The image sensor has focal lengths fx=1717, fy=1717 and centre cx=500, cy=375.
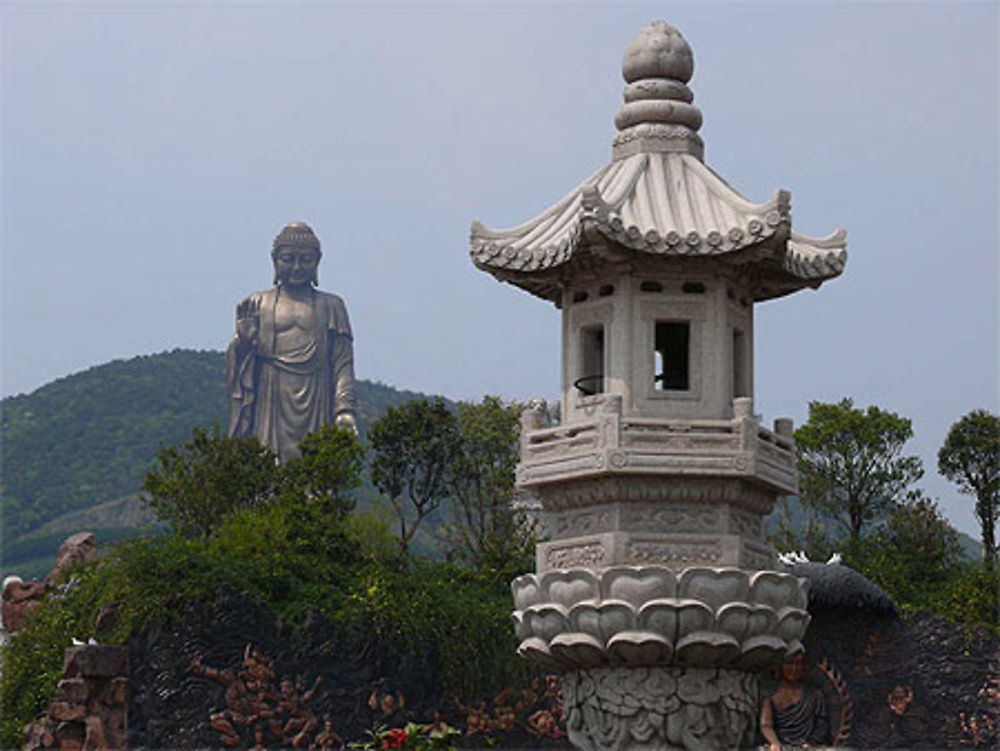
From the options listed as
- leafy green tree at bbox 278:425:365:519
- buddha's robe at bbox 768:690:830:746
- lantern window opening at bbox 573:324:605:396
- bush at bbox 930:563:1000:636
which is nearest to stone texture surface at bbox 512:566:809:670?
lantern window opening at bbox 573:324:605:396

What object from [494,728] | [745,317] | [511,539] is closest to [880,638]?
[494,728]

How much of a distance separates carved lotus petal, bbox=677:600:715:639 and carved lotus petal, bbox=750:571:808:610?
0.28 metres

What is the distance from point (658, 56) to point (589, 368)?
1.75m

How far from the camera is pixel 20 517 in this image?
5091 cm

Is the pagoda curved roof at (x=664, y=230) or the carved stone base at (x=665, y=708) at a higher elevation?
the pagoda curved roof at (x=664, y=230)

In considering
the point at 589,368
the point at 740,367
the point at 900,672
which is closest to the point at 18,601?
the point at 900,672

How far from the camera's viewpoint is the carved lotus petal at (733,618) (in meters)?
8.29

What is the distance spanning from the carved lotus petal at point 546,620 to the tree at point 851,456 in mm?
14520

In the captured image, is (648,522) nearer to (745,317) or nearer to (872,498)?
(745,317)

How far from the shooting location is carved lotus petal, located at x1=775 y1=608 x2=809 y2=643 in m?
8.50

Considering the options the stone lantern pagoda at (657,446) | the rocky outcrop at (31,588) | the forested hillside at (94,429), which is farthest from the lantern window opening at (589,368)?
the forested hillside at (94,429)

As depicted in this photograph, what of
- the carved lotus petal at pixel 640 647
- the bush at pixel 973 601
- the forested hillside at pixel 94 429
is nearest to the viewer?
the carved lotus petal at pixel 640 647

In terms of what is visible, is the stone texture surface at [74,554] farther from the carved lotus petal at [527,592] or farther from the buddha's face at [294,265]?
the buddha's face at [294,265]

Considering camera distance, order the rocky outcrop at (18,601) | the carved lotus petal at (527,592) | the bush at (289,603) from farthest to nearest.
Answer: the rocky outcrop at (18,601) < the bush at (289,603) < the carved lotus petal at (527,592)
